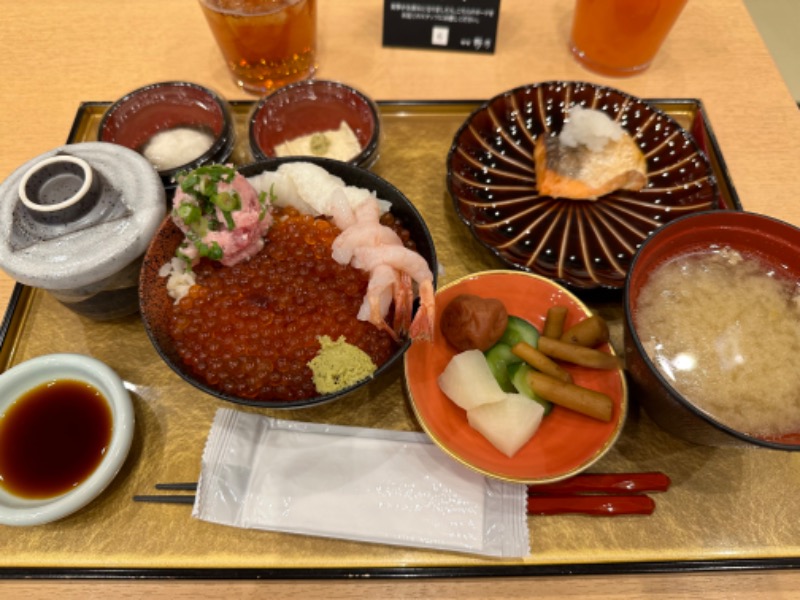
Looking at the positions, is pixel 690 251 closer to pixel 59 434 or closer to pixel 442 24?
pixel 442 24

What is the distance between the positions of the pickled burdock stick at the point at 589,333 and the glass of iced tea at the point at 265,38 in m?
1.38

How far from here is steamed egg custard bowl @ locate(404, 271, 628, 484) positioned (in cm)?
122

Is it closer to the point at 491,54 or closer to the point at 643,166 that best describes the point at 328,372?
the point at 643,166

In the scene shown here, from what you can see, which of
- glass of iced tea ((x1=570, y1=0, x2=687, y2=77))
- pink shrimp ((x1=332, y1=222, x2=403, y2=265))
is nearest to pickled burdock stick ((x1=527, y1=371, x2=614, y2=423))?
pink shrimp ((x1=332, y1=222, x2=403, y2=265))

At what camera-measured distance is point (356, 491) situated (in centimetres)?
126

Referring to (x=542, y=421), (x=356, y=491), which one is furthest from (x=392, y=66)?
(x=356, y=491)

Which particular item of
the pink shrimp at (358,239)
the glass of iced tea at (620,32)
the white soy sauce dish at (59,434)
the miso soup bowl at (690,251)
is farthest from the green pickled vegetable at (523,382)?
the glass of iced tea at (620,32)

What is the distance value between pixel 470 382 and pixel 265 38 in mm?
1394

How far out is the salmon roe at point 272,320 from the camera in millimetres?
1264

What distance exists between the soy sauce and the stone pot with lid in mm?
255

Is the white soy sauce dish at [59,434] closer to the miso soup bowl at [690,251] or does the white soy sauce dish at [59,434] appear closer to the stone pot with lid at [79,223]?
the stone pot with lid at [79,223]

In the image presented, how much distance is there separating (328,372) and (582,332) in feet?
2.04

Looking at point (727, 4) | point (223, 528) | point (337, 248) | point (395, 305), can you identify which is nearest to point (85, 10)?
point (337, 248)

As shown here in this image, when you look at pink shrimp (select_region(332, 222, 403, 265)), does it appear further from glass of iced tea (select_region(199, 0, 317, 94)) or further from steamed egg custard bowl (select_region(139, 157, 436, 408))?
glass of iced tea (select_region(199, 0, 317, 94))
